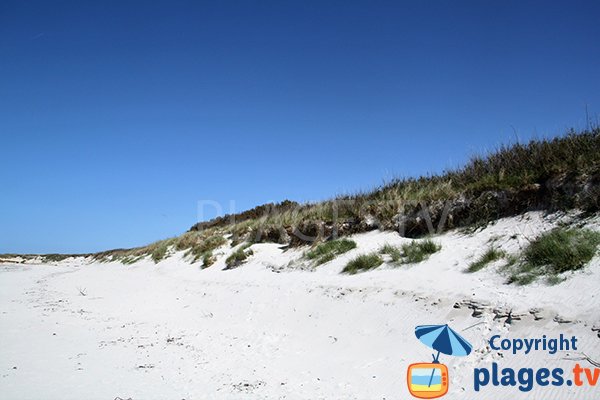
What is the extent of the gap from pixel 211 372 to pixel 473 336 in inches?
127

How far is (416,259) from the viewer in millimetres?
7176

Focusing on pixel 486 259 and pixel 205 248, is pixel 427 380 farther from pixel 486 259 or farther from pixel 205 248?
pixel 205 248

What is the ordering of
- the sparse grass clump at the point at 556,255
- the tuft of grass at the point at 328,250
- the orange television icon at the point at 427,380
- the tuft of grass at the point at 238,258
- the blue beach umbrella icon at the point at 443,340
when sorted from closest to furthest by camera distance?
the orange television icon at the point at 427,380 < the blue beach umbrella icon at the point at 443,340 < the sparse grass clump at the point at 556,255 < the tuft of grass at the point at 328,250 < the tuft of grass at the point at 238,258

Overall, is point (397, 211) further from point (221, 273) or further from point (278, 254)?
point (221, 273)

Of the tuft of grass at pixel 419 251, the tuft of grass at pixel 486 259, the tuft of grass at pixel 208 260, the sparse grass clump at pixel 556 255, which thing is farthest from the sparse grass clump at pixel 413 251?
the tuft of grass at pixel 208 260

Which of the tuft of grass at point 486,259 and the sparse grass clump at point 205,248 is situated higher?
the sparse grass clump at point 205,248

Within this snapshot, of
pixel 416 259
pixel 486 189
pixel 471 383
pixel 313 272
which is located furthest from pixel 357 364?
pixel 486 189

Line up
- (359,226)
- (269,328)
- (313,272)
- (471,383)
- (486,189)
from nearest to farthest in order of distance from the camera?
(471,383)
(269,328)
(486,189)
(313,272)
(359,226)

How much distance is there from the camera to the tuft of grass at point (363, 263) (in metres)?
7.80

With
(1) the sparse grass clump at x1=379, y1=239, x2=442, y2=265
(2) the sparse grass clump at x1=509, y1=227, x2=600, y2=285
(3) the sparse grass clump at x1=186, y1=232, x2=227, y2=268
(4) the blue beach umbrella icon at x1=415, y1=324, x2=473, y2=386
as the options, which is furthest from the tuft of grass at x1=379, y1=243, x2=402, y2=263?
(3) the sparse grass clump at x1=186, y1=232, x2=227, y2=268

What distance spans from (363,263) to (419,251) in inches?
48.9

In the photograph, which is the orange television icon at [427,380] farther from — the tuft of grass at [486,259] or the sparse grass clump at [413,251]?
the sparse grass clump at [413,251]

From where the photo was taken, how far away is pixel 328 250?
961 cm

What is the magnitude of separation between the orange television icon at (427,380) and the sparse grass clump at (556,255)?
2.04 meters
